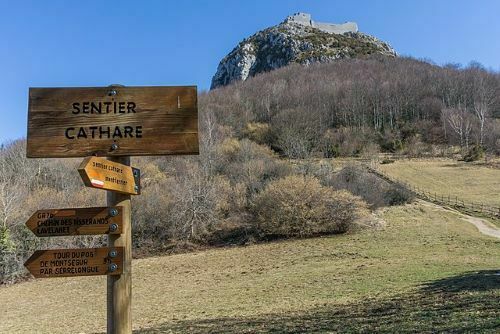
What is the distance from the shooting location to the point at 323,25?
6850 inches

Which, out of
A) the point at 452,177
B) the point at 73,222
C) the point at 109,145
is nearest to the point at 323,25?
the point at 452,177

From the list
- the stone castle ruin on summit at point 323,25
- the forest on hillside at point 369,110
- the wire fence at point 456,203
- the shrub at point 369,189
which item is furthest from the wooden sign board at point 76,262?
the stone castle ruin on summit at point 323,25

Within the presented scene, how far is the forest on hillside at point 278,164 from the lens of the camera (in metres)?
33.4

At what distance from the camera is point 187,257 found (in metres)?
31.2

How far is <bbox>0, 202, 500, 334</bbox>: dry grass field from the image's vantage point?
8.65 meters

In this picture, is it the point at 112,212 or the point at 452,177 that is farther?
the point at 452,177

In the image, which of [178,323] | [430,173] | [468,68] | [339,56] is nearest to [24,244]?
[178,323]

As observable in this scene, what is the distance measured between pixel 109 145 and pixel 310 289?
13764mm

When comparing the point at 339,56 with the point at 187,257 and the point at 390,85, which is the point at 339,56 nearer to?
the point at 390,85

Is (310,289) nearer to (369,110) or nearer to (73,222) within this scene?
(73,222)

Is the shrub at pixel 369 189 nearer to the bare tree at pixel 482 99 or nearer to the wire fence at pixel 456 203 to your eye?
the wire fence at pixel 456 203

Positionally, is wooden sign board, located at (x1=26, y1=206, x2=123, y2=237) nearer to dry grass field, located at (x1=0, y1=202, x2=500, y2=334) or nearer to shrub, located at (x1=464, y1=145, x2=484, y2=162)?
dry grass field, located at (x1=0, y1=202, x2=500, y2=334)

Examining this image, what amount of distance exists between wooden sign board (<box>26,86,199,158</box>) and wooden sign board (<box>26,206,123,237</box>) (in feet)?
1.78

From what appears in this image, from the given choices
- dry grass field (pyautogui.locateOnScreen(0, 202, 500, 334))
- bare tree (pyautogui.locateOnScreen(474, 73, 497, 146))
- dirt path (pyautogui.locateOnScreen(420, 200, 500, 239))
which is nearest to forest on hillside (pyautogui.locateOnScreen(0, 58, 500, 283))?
bare tree (pyautogui.locateOnScreen(474, 73, 497, 146))
